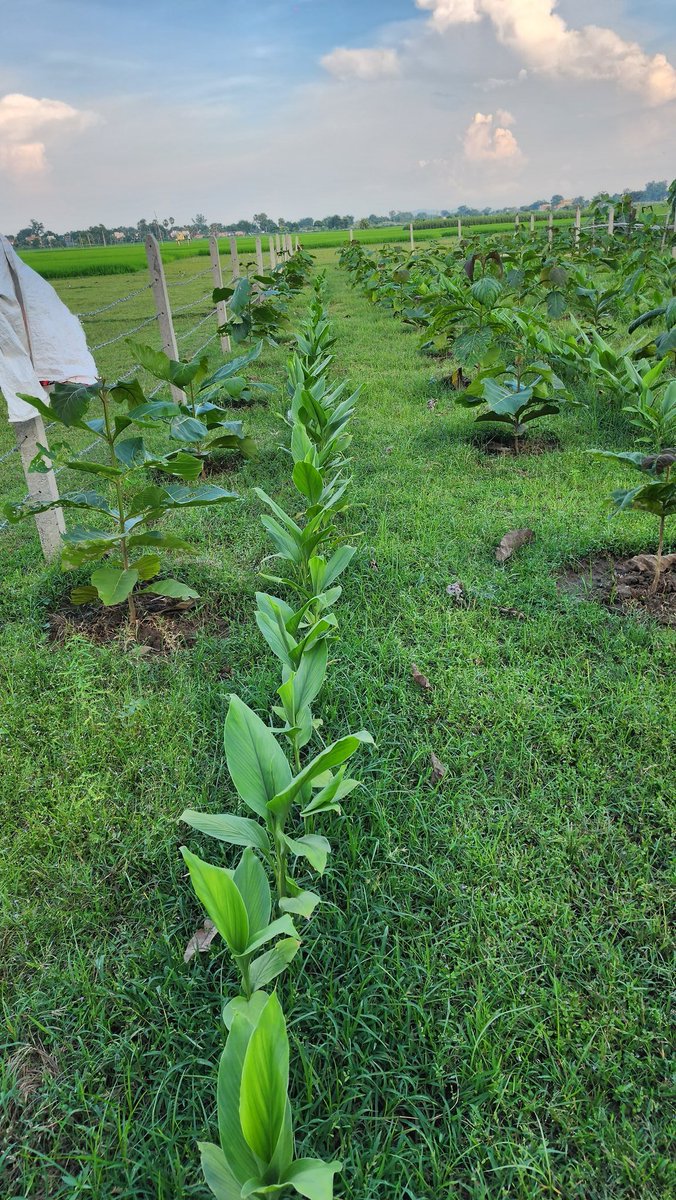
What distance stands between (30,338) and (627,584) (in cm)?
244

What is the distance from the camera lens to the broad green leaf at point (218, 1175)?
963 millimetres

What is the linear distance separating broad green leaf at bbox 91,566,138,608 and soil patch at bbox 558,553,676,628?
1.61m

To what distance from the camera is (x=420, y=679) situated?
7.45 feet

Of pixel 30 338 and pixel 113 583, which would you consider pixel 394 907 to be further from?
pixel 30 338

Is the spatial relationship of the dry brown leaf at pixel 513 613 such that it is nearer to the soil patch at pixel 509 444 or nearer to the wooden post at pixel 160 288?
the soil patch at pixel 509 444

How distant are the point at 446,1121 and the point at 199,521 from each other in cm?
286

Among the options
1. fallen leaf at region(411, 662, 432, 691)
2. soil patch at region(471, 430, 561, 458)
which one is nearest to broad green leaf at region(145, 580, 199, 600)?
fallen leaf at region(411, 662, 432, 691)

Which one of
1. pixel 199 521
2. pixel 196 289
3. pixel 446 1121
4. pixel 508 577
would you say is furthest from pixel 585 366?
pixel 196 289

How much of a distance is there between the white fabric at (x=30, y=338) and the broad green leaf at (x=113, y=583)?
2.42 feet

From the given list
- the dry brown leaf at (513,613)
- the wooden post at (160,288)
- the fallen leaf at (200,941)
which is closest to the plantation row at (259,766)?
the fallen leaf at (200,941)

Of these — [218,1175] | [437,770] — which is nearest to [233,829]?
[218,1175]

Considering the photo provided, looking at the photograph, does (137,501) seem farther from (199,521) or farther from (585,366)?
(585,366)

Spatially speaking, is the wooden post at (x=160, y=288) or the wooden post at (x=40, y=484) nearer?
the wooden post at (x=40, y=484)

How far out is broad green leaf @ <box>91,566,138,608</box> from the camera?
2.43 m
